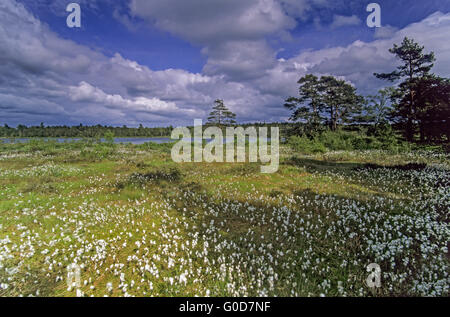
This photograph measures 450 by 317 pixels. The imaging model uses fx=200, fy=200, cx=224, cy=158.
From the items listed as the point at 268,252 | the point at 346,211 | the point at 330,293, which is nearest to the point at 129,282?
the point at 268,252

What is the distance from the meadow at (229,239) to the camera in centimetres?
452

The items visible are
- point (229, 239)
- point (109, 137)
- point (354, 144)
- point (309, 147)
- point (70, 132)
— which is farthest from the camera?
point (70, 132)

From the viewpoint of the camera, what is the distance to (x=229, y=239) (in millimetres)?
6461

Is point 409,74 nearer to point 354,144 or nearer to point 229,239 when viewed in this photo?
point 354,144

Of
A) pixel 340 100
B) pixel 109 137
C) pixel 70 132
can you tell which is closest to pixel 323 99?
pixel 340 100

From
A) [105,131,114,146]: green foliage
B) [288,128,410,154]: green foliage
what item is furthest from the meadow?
[105,131,114,146]: green foliage

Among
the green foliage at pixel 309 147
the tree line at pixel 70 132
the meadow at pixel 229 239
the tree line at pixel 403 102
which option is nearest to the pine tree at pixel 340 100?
the tree line at pixel 403 102

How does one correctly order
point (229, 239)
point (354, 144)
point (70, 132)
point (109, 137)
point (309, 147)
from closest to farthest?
1. point (229, 239)
2. point (309, 147)
3. point (354, 144)
4. point (109, 137)
5. point (70, 132)

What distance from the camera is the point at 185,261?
17.5 feet

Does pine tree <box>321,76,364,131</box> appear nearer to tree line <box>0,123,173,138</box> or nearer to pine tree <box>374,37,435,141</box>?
pine tree <box>374,37,435,141</box>

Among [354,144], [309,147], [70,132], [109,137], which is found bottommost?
[309,147]

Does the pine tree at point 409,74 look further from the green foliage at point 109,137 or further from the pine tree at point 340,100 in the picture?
the green foliage at point 109,137

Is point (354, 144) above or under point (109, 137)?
under
